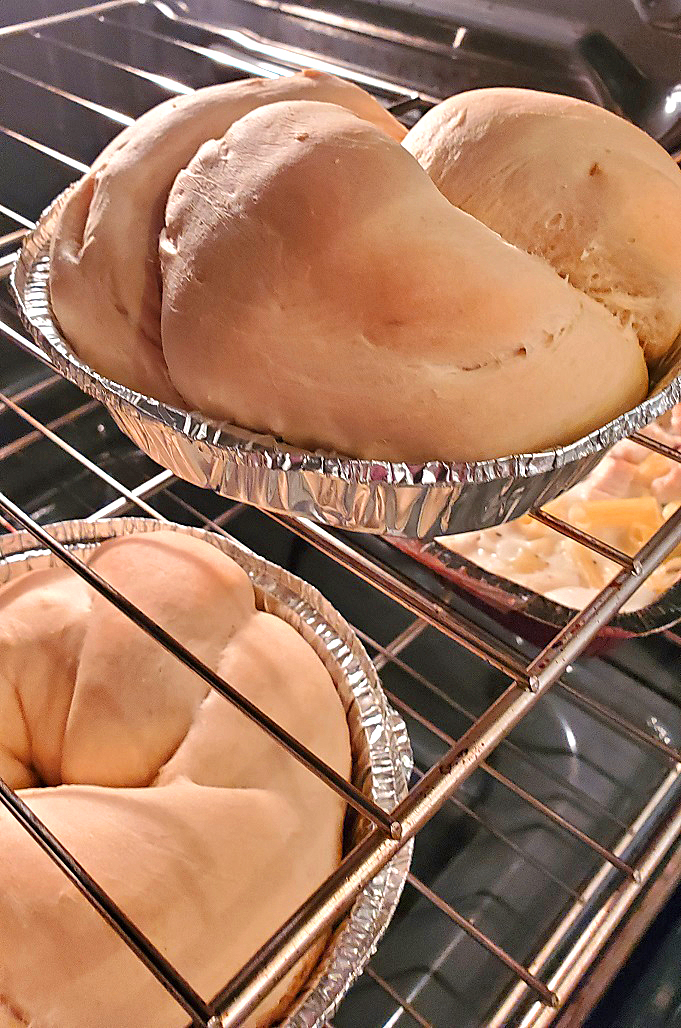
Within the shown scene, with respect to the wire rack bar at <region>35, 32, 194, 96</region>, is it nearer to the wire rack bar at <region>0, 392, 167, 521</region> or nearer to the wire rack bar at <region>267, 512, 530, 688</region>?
the wire rack bar at <region>0, 392, 167, 521</region>

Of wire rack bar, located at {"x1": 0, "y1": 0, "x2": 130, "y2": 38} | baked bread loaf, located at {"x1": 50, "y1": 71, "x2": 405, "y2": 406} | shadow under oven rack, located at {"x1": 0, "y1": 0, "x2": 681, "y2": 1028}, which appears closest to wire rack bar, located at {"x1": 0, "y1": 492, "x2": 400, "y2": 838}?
shadow under oven rack, located at {"x1": 0, "y1": 0, "x2": 681, "y2": 1028}

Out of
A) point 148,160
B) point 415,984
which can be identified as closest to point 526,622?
point 415,984

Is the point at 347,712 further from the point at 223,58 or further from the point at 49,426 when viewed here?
the point at 223,58

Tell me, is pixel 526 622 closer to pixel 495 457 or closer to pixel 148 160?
pixel 495 457

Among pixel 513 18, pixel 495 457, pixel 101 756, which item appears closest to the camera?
pixel 495 457

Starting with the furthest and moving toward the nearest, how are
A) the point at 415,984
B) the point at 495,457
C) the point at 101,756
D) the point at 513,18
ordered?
the point at 513,18, the point at 415,984, the point at 101,756, the point at 495,457

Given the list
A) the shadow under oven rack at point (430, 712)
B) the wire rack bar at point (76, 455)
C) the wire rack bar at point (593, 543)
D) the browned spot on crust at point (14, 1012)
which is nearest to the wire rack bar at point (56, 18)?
the shadow under oven rack at point (430, 712)
